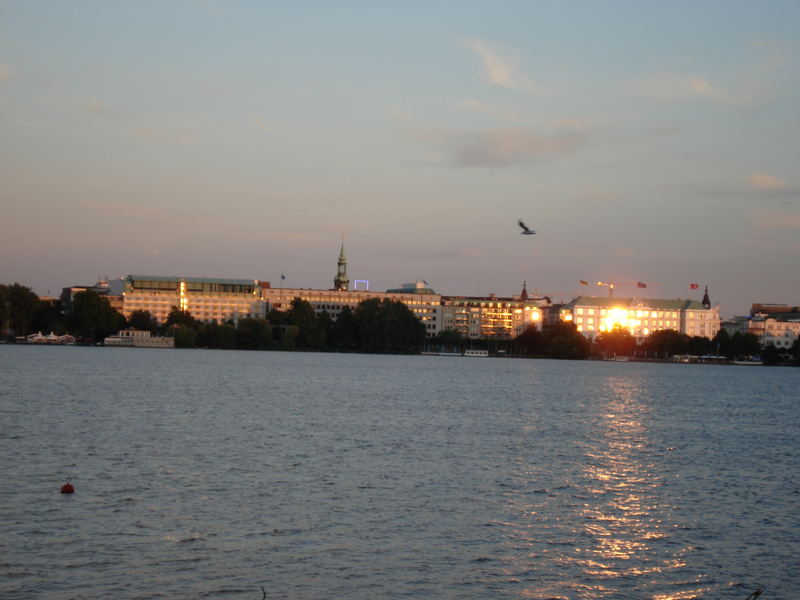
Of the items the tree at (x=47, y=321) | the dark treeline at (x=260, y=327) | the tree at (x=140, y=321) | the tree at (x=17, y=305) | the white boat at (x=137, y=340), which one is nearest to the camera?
the tree at (x=17, y=305)

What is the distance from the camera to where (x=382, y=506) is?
75.3 feet

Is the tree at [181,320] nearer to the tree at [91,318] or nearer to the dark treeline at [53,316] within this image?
the dark treeline at [53,316]

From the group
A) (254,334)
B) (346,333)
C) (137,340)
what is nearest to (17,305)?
(137,340)

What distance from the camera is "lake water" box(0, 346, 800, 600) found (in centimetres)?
1723

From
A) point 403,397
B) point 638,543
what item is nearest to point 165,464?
point 638,543

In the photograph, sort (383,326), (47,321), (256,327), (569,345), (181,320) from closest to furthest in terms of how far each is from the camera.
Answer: (256,327) < (47,321) < (383,326) < (181,320) < (569,345)

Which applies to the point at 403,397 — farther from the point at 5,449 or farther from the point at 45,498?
the point at 45,498

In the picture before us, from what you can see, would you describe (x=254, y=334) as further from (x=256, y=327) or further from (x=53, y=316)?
(x=53, y=316)

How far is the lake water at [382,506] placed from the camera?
56.5ft

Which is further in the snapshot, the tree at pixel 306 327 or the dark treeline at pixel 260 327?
the tree at pixel 306 327

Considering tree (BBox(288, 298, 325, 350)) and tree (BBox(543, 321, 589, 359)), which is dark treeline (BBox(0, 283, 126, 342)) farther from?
tree (BBox(543, 321, 589, 359))

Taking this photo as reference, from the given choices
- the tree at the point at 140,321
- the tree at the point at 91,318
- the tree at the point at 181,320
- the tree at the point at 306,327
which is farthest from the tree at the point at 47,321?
the tree at the point at 306,327

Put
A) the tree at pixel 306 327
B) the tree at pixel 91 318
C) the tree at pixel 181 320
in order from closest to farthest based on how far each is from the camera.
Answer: the tree at pixel 91 318 < the tree at pixel 306 327 < the tree at pixel 181 320

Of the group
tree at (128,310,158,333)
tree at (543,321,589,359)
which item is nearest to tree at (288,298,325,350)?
tree at (128,310,158,333)
